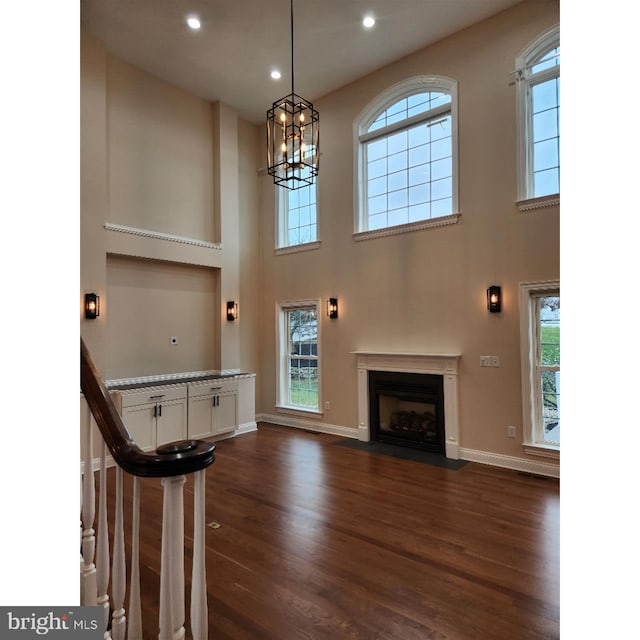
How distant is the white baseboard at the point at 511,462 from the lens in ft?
14.7

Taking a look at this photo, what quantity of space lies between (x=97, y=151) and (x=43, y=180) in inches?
221

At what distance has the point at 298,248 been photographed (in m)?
6.95

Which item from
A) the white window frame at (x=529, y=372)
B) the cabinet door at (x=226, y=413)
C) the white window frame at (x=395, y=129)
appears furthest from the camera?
the cabinet door at (x=226, y=413)

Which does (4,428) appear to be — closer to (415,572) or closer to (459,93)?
(415,572)

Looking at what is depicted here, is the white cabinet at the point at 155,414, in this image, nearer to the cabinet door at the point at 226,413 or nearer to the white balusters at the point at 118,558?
the cabinet door at the point at 226,413

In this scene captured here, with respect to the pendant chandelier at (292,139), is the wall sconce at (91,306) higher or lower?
lower

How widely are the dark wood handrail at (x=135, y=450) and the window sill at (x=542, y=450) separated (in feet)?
14.2

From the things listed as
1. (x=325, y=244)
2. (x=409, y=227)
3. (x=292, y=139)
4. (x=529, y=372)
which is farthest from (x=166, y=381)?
(x=529, y=372)

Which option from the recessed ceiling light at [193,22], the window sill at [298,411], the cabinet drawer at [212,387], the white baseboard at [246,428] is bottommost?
the white baseboard at [246,428]

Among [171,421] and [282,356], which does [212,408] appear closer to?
[171,421]

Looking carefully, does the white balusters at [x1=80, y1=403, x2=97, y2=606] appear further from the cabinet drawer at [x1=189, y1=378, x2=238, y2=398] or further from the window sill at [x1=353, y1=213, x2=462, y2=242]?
the window sill at [x1=353, y1=213, x2=462, y2=242]

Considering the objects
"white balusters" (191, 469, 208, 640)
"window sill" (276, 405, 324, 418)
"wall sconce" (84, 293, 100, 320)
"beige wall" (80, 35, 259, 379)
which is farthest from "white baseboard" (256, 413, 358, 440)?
"white balusters" (191, 469, 208, 640)

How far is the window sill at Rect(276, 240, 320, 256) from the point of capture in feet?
22.1

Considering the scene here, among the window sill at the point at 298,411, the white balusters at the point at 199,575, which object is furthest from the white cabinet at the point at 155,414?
the white balusters at the point at 199,575
